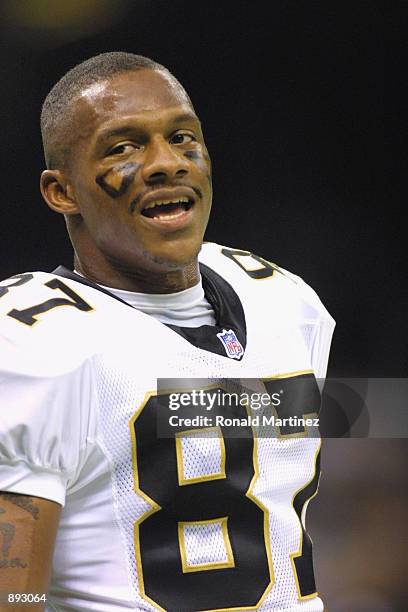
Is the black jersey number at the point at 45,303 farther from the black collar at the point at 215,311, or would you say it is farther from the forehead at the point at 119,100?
the forehead at the point at 119,100

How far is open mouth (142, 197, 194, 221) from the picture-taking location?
1.40 m

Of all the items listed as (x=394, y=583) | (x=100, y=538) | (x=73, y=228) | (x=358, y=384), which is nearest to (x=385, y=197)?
(x=358, y=384)

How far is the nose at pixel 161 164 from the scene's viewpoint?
1.38m

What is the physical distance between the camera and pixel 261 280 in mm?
1604

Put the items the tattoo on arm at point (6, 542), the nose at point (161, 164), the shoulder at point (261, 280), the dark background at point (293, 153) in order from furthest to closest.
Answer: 1. the dark background at point (293, 153)
2. the shoulder at point (261, 280)
3. the nose at point (161, 164)
4. the tattoo on arm at point (6, 542)

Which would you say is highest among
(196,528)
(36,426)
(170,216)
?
(170,216)

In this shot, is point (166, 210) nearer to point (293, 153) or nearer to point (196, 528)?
point (196, 528)

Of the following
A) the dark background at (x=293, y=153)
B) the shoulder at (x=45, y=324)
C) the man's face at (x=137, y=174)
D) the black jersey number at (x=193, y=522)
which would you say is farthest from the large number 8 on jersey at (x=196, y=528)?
the dark background at (x=293, y=153)

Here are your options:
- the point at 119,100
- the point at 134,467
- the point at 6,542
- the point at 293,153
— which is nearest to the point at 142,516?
the point at 134,467

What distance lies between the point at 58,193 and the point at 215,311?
0.25 m

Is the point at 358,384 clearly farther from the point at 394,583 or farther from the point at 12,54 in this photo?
the point at 12,54

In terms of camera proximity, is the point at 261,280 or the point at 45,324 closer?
the point at 45,324

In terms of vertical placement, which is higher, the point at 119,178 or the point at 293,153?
the point at 293,153

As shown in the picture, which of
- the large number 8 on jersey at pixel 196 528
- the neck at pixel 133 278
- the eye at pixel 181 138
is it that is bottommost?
the large number 8 on jersey at pixel 196 528
